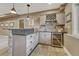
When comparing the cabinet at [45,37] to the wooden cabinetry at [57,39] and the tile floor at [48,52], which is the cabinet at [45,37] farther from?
the tile floor at [48,52]

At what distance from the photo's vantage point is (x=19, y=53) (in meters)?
3.08

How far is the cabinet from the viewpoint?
5.31 metres

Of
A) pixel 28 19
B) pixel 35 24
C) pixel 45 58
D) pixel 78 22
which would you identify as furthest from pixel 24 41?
pixel 35 24

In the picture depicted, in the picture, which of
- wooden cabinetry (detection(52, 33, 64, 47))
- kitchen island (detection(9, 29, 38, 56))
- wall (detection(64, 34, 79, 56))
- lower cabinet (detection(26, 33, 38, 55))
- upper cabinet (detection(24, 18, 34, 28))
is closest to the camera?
wall (detection(64, 34, 79, 56))

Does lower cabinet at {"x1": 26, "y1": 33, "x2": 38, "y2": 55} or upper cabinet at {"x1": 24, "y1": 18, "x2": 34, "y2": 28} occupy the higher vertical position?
upper cabinet at {"x1": 24, "y1": 18, "x2": 34, "y2": 28}

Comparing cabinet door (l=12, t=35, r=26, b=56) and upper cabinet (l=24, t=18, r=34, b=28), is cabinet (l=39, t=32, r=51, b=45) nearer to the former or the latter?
upper cabinet (l=24, t=18, r=34, b=28)

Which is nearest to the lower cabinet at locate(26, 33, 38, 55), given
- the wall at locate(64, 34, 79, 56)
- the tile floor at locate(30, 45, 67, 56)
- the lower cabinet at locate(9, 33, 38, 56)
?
the lower cabinet at locate(9, 33, 38, 56)

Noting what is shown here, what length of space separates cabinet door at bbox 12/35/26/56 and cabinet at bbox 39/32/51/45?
2.43 m

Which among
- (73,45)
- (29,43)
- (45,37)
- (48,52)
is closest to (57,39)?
(45,37)

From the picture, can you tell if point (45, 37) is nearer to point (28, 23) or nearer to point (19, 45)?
point (28, 23)

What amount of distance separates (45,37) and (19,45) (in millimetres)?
2507

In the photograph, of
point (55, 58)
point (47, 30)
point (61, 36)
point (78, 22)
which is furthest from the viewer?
point (47, 30)

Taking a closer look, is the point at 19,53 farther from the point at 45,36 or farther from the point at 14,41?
the point at 45,36

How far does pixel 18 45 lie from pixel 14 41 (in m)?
0.17
